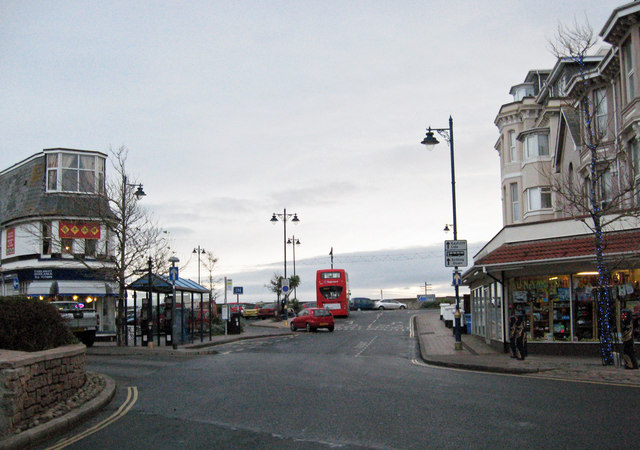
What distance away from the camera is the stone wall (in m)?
8.87

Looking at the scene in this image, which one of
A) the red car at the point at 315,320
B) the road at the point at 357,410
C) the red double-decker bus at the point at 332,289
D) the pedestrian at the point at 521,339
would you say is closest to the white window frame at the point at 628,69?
the pedestrian at the point at 521,339

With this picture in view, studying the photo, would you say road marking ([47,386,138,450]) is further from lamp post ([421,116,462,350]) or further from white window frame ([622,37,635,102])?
white window frame ([622,37,635,102])

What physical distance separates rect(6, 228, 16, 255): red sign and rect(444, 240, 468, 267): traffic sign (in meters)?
25.3

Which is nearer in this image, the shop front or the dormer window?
the shop front

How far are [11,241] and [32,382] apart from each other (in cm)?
3014

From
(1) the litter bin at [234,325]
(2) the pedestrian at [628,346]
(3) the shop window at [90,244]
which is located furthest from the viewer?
(1) the litter bin at [234,325]

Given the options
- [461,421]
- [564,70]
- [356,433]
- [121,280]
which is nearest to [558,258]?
[461,421]

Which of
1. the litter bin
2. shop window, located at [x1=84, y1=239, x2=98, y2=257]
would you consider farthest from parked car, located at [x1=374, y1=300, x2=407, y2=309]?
shop window, located at [x1=84, y1=239, x2=98, y2=257]

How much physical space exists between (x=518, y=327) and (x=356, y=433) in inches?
445

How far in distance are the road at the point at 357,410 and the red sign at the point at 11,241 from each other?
22.2 metres

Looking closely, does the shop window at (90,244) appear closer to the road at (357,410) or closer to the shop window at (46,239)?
the shop window at (46,239)

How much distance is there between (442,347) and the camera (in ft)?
82.2

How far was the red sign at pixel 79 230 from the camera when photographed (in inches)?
1372

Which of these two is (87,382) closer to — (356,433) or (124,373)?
(124,373)
